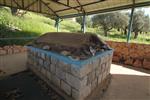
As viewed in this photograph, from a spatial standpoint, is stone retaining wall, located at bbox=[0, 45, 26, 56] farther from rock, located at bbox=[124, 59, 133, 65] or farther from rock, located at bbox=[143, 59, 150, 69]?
rock, located at bbox=[143, 59, 150, 69]

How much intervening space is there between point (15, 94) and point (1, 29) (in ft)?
19.6

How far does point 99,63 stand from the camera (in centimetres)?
301

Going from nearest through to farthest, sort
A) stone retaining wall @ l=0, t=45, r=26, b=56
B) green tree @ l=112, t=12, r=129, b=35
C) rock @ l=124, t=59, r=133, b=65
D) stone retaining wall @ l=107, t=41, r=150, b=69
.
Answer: stone retaining wall @ l=107, t=41, r=150, b=69
rock @ l=124, t=59, r=133, b=65
stone retaining wall @ l=0, t=45, r=26, b=56
green tree @ l=112, t=12, r=129, b=35

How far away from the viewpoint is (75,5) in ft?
24.1

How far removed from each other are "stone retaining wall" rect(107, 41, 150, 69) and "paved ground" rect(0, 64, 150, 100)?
3.10 feet

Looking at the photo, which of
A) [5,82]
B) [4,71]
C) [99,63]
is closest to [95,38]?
[99,63]

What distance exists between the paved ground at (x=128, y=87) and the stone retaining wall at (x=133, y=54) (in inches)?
37.2

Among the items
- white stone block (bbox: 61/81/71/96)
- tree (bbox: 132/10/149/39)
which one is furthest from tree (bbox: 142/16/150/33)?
white stone block (bbox: 61/81/71/96)

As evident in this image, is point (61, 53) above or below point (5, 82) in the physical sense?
above

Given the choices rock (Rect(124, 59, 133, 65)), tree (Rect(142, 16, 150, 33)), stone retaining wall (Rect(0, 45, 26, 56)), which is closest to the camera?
rock (Rect(124, 59, 133, 65))

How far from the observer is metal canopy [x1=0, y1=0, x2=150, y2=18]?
5832mm

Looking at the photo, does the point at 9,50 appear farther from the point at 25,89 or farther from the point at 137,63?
the point at 137,63

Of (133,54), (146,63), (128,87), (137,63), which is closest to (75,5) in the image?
(133,54)

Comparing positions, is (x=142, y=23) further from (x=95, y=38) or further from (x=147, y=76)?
(x=95, y=38)
